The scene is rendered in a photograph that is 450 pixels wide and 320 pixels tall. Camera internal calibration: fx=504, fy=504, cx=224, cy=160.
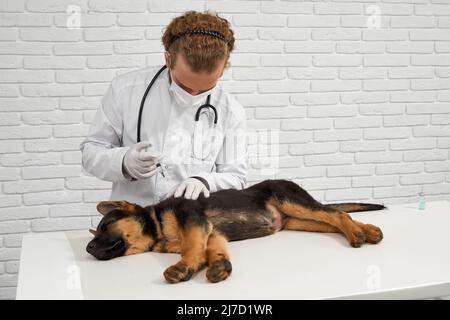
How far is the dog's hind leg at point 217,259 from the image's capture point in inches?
50.5

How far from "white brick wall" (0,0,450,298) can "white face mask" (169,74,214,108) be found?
1076mm

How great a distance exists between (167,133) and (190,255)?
0.69 m

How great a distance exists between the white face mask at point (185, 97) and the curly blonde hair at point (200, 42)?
16cm

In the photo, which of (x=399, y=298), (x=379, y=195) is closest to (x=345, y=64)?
(x=379, y=195)

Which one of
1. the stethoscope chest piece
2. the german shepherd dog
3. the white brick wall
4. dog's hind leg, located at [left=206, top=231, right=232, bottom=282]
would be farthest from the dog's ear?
the white brick wall

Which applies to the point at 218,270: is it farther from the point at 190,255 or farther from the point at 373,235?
the point at 373,235

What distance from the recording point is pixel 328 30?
3.22 m

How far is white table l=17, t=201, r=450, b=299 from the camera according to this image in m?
1.23

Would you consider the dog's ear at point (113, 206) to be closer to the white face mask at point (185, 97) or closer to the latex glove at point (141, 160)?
the latex glove at point (141, 160)

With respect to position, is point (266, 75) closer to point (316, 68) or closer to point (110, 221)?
point (316, 68)

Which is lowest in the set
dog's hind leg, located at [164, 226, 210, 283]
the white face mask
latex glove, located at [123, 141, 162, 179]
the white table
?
the white table

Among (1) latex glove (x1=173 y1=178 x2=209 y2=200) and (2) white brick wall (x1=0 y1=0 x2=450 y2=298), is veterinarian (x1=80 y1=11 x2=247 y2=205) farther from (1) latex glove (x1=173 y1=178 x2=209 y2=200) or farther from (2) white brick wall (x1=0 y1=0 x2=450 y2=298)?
(2) white brick wall (x1=0 y1=0 x2=450 y2=298)

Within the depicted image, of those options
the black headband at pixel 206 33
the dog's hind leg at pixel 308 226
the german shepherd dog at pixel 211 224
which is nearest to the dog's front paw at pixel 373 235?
the german shepherd dog at pixel 211 224

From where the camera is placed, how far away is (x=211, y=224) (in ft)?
5.17
